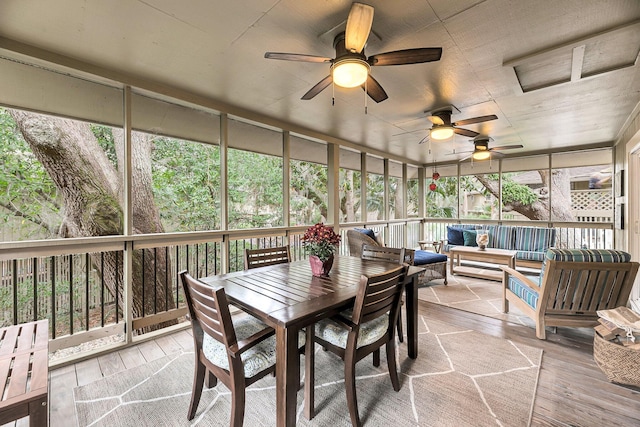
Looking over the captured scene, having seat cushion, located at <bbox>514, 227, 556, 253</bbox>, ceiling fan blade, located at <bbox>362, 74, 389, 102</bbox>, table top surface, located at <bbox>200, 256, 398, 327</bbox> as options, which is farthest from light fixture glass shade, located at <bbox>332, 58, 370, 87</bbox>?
seat cushion, located at <bbox>514, 227, 556, 253</bbox>

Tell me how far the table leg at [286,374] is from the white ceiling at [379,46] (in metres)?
2.01

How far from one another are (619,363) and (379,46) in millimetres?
3049

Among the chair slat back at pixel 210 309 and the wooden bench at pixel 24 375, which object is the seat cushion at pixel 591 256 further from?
the wooden bench at pixel 24 375

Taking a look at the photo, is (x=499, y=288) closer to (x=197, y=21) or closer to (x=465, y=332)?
(x=465, y=332)

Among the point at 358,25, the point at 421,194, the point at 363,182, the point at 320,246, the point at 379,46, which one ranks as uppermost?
the point at 379,46

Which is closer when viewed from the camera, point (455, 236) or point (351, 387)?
point (351, 387)

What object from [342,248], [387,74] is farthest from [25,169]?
[342,248]

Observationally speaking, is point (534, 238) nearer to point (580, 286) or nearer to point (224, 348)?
point (580, 286)

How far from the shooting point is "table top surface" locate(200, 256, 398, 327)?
5.04 ft

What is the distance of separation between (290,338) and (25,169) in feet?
10.1

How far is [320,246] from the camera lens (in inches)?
88.1

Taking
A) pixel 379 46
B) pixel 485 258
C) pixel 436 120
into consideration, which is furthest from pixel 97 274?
pixel 485 258

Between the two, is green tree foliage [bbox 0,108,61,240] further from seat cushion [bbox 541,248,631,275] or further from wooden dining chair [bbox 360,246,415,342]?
seat cushion [bbox 541,248,631,275]

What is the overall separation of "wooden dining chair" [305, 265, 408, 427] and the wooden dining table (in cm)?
14
